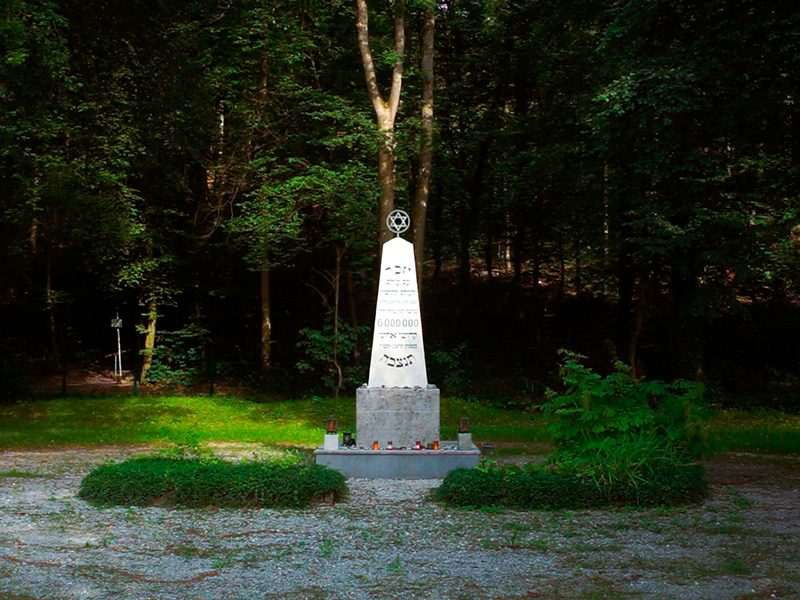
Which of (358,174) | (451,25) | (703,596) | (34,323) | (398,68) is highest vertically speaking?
(451,25)

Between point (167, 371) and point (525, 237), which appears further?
point (525, 237)

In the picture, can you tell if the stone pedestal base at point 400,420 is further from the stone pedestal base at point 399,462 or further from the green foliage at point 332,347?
the green foliage at point 332,347

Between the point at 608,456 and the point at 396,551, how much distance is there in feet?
9.18

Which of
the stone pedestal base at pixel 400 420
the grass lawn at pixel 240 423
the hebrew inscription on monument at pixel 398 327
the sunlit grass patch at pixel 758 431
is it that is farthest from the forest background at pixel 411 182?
the stone pedestal base at pixel 400 420

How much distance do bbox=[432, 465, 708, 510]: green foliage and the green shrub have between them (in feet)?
4.42

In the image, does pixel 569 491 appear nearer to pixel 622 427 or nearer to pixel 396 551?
pixel 622 427

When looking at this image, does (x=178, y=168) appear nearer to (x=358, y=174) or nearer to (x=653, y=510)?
(x=358, y=174)

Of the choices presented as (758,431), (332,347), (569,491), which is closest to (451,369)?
(332,347)

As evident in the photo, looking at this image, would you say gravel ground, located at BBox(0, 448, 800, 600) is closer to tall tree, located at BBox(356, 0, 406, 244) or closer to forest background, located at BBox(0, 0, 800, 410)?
forest background, located at BBox(0, 0, 800, 410)

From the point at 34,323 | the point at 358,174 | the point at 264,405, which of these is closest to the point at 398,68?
the point at 358,174

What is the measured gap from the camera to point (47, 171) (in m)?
15.9

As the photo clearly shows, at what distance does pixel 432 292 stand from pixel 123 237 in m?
12.0

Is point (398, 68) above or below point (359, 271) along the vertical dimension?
above

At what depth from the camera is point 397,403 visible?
10242 millimetres
